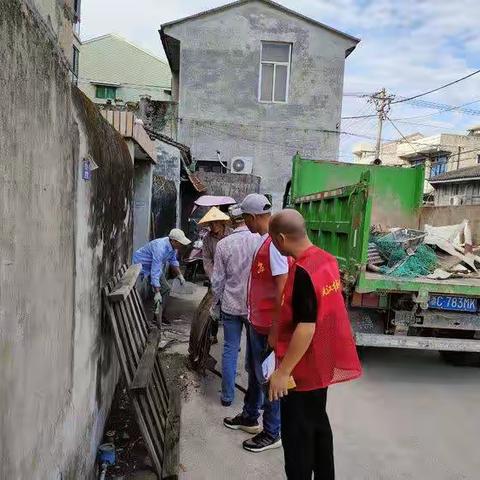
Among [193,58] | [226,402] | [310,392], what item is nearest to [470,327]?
[226,402]

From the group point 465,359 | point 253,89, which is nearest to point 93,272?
point 465,359

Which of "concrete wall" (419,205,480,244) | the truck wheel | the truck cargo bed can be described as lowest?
the truck wheel

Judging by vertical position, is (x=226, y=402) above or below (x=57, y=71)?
below

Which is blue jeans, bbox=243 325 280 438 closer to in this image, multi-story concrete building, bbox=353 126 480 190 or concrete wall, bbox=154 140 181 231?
concrete wall, bbox=154 140 181 231

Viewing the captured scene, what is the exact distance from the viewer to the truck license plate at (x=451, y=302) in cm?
474

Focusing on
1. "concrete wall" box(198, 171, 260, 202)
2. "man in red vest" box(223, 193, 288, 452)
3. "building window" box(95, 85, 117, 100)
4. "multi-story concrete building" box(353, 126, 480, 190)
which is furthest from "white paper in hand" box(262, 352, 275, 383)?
"multi-story concrete building" box(353, 126, 480, 190)

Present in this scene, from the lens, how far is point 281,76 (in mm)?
15828

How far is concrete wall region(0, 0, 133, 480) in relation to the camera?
1453 mm

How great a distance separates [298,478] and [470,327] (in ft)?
10.1

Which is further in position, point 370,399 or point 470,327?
point 470,327

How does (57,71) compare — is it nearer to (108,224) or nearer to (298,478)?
(108,224)

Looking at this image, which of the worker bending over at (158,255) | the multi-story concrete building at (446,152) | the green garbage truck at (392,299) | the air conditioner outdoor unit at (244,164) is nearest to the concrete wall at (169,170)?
the worker bending over at (158,255)

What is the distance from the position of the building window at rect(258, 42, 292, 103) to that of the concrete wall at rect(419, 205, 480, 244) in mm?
9365

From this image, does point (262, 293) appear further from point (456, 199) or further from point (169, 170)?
point (456, 199)
